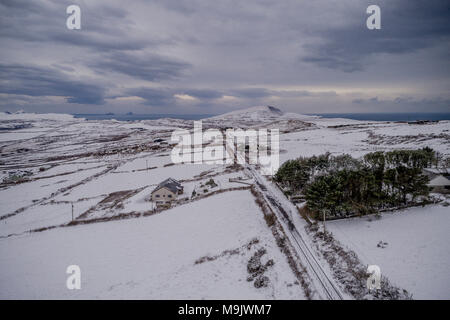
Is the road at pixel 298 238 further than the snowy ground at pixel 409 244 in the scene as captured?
Yes

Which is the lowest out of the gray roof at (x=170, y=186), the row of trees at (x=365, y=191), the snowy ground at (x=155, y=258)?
the snowy ground at (x=155, y=258)

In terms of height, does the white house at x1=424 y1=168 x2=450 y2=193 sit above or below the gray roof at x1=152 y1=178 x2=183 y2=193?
above

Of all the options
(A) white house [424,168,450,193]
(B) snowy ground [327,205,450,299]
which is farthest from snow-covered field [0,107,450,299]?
(A) white house [424,168,450,193]

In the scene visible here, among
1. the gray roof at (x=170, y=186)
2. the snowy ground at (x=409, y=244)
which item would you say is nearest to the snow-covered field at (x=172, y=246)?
the snowy ground at (x=409, y=244)

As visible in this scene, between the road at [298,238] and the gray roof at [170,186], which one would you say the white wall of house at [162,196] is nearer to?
the gray roof at [170,186]

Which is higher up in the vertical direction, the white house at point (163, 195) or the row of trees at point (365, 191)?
the row of trees at point (365, 191)

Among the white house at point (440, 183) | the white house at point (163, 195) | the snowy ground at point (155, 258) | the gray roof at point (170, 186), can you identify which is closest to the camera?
the snowy ground at point (155, 258)

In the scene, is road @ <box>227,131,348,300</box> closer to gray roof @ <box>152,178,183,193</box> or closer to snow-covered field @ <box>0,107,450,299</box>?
snow-covered field @ <box>0,107,450,299</box>

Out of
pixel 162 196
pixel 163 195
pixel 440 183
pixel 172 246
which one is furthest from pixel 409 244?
pixel 162 196
